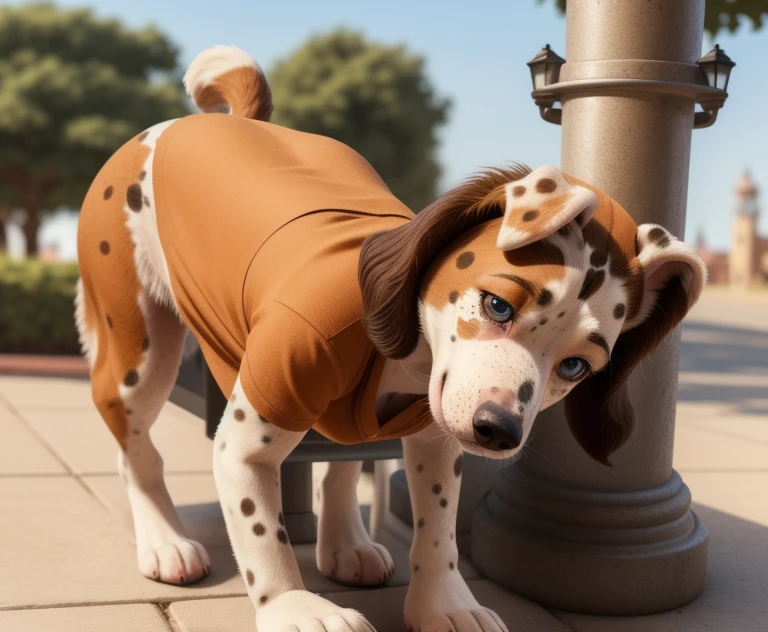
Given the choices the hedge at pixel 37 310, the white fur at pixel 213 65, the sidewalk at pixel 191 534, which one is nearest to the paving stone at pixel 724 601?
the sidewalk at pixel 191 534

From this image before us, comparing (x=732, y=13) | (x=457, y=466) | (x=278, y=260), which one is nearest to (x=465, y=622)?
(x=457, y=466)

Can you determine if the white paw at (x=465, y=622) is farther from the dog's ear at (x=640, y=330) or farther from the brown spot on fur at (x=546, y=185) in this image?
the brown spot on fur at (x=546, y=185)

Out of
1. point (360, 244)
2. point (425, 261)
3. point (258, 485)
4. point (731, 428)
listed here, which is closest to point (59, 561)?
point (258, 485)

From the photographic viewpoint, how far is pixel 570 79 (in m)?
3.22

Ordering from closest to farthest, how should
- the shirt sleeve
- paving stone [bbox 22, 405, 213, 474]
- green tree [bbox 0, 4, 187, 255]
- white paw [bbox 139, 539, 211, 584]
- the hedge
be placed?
the shirt sleeve
white paw [bbox 139, 539, 211, 584]
paving stone [bbox 22, 405, 213, 474]
the hedge
green tree [bbox 0, 4, 187, 255]

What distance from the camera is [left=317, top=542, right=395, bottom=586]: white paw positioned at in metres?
3.27

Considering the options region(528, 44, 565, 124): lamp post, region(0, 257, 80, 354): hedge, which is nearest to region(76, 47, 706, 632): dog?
region(528, 44, 565, 124): lamp post

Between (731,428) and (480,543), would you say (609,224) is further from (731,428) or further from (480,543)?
(731,428)

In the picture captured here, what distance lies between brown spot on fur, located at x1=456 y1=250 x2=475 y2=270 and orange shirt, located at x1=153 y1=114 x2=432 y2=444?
0.30 m

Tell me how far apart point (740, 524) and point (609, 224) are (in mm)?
2546

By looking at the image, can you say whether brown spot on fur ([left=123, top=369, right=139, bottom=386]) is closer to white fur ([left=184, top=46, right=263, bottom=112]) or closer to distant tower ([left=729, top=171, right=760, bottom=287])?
white fur ([left=184, top=46, right=263, bottom=112])

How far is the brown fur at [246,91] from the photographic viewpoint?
3508 millimetres

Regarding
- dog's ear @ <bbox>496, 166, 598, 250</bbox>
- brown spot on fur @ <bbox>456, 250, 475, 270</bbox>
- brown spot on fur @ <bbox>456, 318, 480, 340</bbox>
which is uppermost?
dog's ear @ <bbox>496, 166, 598, 250</bbox>

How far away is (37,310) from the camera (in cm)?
995
